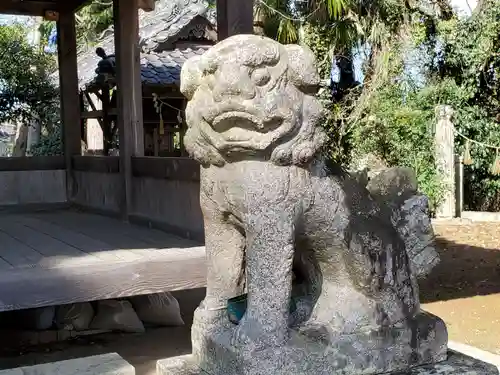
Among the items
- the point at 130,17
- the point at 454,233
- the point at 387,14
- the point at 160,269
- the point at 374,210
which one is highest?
the point at 387,14

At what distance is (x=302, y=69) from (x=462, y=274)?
5704mm

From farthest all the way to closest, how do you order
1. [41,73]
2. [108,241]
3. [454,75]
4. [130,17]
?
[454,75] < [41,73] < [130,17] < [108,241]

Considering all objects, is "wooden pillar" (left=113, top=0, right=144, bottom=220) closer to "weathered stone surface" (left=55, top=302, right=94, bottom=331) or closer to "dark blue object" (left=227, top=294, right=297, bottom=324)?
"weathered stone surface" (left=55, top=302, right=94, bottom=331)

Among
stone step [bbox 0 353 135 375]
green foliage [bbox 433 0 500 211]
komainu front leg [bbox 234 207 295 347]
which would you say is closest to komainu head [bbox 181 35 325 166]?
komainu front leg [bbox 234 207 295 347]

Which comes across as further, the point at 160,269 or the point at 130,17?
the point at 130,17

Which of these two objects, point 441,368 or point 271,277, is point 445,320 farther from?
point 271,277

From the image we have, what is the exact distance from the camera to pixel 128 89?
5.79m

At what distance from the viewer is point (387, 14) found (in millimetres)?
11445

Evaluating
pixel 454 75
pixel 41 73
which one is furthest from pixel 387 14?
pixel 41 73

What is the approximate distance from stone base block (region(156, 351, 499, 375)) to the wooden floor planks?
1.29 m

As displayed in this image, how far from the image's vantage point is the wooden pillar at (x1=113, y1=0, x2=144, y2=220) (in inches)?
225

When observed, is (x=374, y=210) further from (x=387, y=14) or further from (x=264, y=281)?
(x=387, y=14)

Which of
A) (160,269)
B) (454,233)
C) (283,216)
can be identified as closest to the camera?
(283,216)

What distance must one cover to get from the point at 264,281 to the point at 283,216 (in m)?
0.23
